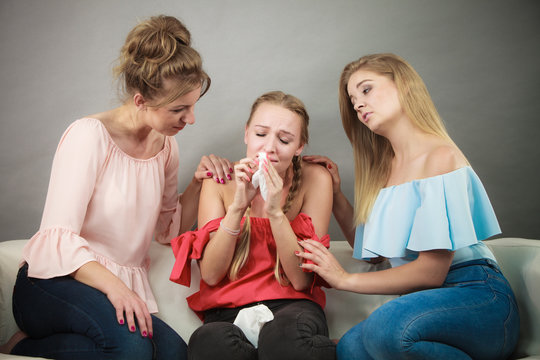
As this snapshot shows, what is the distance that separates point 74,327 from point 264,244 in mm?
723

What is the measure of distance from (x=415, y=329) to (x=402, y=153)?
0.71 metres

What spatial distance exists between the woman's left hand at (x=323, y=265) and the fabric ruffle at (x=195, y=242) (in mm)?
93

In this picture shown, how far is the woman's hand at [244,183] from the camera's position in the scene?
1.70 m

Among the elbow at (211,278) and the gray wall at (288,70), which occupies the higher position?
the gray wall at (288,70)

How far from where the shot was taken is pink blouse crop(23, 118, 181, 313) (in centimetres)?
164

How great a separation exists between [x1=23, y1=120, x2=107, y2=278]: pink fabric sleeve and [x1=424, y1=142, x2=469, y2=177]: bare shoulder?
3.88 feet

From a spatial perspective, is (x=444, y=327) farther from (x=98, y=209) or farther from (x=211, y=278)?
(x=98, y=209)

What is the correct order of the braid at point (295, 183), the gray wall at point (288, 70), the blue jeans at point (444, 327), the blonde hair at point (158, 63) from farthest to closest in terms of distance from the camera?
the gray wall at point (288, 70) → the braid at point (295, 183) → the blonde hair at point (158, 63) → the blue jeans at point (444, 327)

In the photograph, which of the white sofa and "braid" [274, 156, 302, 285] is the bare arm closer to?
"braid" [274, 156, 302, 285]

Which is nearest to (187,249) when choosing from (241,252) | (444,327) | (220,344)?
(241,252)

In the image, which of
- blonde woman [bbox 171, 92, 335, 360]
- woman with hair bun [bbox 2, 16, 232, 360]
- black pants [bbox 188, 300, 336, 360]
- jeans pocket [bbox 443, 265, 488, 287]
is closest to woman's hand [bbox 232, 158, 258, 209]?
blonde woman [bbox 171, 92, 335, 360]

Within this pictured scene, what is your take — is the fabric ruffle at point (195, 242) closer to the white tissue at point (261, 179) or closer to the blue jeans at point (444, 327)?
the white tissue at point (261, 179)

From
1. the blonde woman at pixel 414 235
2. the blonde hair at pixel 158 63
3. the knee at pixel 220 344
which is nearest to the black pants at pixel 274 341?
the knee at pixel 220 344

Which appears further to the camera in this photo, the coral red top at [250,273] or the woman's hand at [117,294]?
the coral red top at [250,273]
